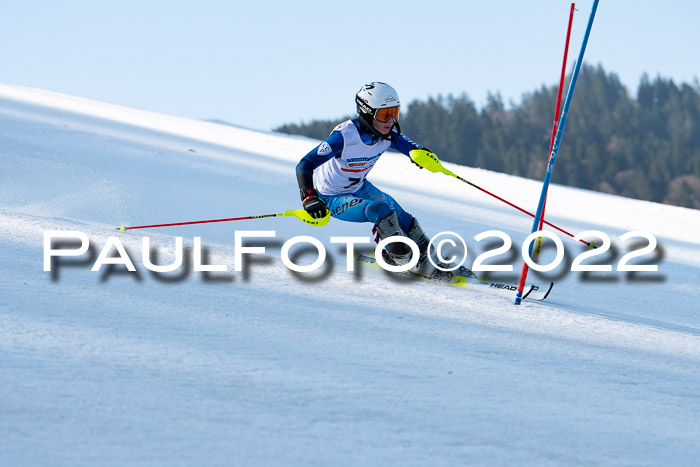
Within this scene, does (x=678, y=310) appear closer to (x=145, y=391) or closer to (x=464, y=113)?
(x=145, y=391)

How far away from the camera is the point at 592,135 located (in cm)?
6794

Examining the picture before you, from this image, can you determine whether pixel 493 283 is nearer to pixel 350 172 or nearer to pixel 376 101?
pixel 350 172

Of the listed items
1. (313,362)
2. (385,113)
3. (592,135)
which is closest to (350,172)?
(385,113)

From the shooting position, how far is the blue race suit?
4.78 m

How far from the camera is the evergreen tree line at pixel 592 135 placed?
5984cm

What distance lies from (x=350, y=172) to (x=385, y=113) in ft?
1.55

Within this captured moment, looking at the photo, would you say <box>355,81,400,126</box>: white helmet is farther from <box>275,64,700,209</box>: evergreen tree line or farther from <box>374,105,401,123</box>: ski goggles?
<box>275,64,700,209</box>: evergreen tree line

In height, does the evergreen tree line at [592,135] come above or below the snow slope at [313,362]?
above

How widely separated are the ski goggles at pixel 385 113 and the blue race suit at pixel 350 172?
0.14 metres

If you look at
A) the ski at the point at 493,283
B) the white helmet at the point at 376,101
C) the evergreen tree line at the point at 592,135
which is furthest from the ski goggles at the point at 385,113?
the evergreen tree line at the point at 592,135

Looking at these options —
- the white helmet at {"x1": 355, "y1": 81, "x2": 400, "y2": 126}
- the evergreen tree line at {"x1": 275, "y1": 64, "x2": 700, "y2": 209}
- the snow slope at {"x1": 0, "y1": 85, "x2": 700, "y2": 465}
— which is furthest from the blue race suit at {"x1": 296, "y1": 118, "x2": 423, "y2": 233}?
the evergreen tree line at {"x1": 275, "y1": 64, "x2": 700, "y2": 209}

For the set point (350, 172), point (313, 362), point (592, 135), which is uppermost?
point (592, 135)

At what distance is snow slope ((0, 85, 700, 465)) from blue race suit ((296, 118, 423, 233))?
39 centimetres

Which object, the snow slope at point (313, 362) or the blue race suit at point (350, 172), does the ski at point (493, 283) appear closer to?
the snow slope at point (313, 362)
